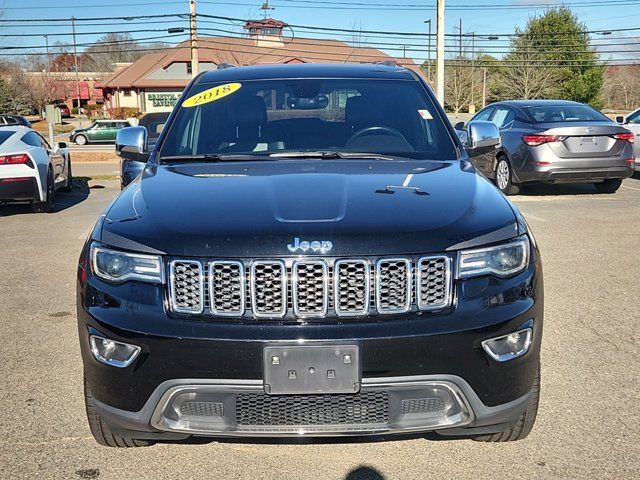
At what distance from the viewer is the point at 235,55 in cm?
5722

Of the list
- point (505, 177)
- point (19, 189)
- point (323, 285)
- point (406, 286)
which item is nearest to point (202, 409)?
point (323, 285)

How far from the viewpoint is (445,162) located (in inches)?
152

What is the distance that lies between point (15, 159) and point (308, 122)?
25.3ft

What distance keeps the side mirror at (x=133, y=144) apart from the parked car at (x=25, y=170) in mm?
6615

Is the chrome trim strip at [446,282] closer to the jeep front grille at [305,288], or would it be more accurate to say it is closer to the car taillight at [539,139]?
the jeep front grille at [305,288]

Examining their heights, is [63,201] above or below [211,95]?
below

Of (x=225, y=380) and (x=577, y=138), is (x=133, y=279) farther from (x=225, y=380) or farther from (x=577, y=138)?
(x=577, y=138)

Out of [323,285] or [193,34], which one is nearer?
[323,285]

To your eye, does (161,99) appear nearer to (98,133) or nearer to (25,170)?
(98,133)

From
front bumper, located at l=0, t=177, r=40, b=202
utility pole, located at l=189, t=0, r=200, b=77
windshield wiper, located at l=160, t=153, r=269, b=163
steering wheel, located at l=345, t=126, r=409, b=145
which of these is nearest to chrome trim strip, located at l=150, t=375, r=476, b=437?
windshield wiper, located at l=160, t=153, r=269, b=163

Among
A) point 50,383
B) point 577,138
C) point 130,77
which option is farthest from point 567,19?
point 50,383

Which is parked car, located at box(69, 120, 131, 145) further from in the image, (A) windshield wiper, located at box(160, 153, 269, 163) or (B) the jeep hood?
(B) the jeep hood

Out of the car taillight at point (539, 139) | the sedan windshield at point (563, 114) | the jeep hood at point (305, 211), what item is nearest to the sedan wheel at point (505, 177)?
the car taillight at point (539, 139)

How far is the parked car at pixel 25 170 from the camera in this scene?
1053cm
